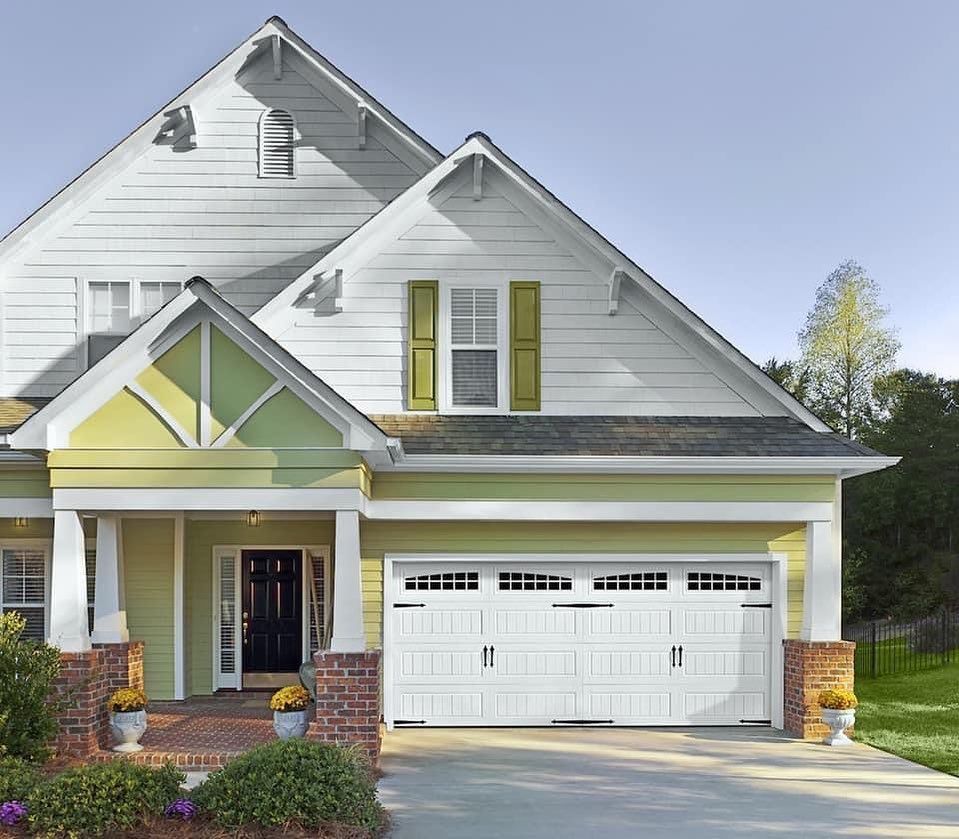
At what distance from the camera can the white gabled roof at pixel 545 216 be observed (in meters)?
12.6

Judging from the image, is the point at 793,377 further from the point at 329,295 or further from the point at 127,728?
the point at 127,728

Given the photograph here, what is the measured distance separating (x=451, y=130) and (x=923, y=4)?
1166cm

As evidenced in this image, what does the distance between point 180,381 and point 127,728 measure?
3645 mm

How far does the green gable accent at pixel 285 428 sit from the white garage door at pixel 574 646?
2820mm

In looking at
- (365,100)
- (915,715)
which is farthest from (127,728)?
(915,715)

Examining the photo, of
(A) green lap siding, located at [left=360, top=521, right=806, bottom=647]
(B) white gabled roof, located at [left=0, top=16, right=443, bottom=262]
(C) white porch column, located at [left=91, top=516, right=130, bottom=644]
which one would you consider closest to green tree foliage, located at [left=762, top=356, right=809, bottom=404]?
(A) green lap siding, located at [left=360, top=521, right=806, bottom=647]

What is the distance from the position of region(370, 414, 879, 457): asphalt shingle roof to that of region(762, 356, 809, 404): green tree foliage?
2009cm

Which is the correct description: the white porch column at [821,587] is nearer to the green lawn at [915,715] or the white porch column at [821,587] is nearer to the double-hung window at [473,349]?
the green lawn at [915,715]

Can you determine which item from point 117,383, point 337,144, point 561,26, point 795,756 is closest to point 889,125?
point 561,26

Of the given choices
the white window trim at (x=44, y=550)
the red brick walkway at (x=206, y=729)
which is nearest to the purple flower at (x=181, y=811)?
the red brick walkway at (x=206, y=729)

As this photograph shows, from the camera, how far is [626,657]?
12.9m

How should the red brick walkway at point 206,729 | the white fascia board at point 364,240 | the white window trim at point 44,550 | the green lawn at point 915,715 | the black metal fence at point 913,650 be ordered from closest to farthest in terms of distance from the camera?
the red brick walkway at point 206,729, the green lawn at point 915,715, the white fascia board at point 364,240, the white window trim at point 44,550, the black metal fence at point 913,650

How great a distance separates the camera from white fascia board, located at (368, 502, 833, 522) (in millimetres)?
12336

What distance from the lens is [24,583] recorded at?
13523 mm
